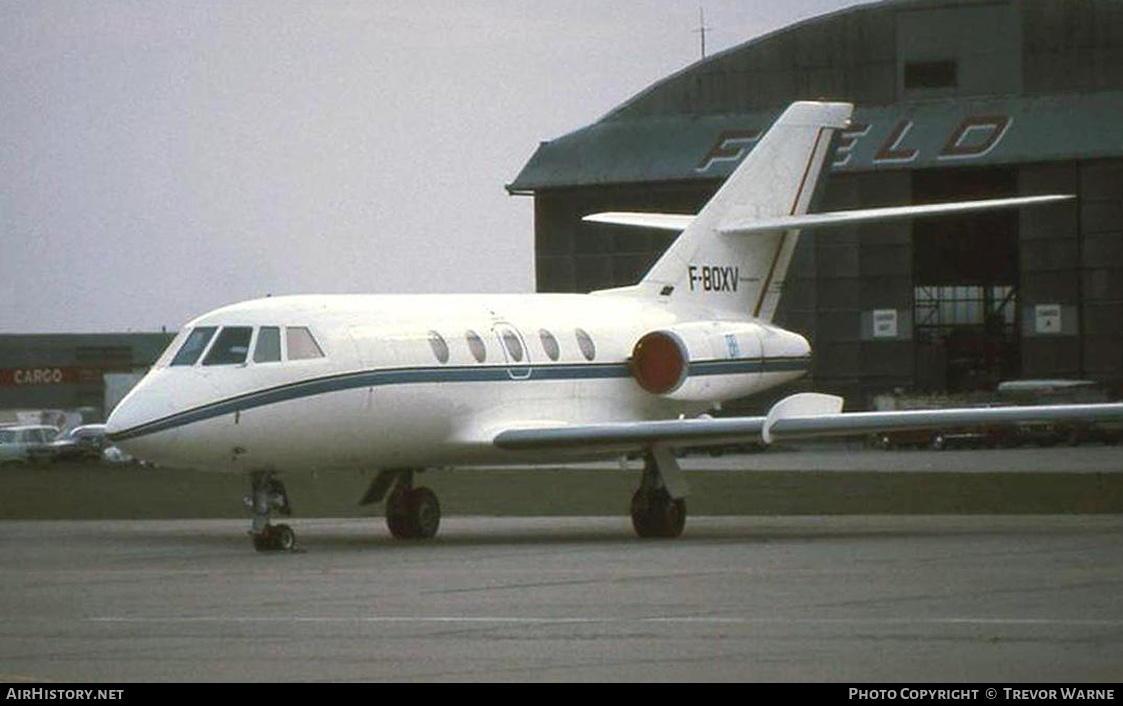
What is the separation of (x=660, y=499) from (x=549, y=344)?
2.51 meters

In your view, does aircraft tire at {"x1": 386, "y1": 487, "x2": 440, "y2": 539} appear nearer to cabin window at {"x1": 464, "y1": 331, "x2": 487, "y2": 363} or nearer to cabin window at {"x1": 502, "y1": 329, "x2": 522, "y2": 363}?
cabin window at {"x1": 464, "y1": 331, "x2": 487, "y2": 363}

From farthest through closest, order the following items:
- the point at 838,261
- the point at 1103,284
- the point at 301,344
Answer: the point at 838,261, the point at 1103,284, the point at 301,344

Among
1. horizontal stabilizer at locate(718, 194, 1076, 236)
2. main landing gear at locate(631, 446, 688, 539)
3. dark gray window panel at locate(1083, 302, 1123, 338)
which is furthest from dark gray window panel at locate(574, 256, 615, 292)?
main landing gear at locate(631, 446, 688, 539)

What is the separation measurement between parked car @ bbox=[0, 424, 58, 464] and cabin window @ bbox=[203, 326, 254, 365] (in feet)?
135

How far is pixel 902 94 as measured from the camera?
6456 centimetres

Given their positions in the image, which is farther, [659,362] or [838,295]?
[838,295]

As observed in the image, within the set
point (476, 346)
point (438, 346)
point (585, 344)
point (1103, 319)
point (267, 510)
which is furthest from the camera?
point (1103, 319)

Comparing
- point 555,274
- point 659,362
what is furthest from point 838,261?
point 659,362

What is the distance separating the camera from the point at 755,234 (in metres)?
31.0

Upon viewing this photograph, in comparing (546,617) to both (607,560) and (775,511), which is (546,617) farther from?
(775,511)

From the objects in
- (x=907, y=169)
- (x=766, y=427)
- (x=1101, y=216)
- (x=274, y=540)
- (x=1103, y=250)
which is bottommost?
(x=274, y=540)

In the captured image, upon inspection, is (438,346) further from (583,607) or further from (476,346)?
(583,607)

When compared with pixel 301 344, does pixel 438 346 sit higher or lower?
lower
